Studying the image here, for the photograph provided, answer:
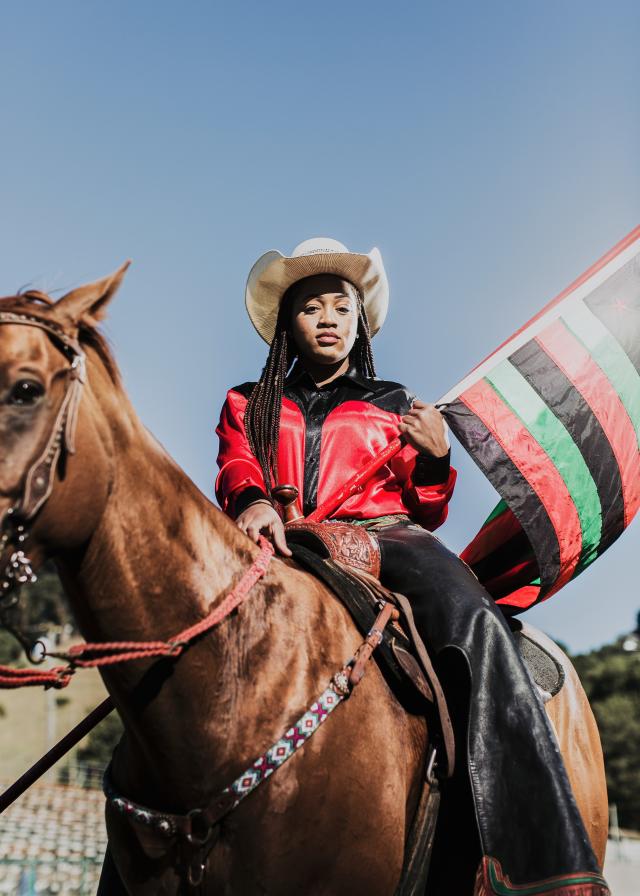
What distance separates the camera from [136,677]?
2.79m

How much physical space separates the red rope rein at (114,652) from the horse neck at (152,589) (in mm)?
37

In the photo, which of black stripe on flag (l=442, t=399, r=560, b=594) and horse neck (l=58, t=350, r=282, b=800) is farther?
black stripe on flag (l=442, t=399, r=560, b=594)

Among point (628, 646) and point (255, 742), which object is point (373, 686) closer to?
point (255, 742)

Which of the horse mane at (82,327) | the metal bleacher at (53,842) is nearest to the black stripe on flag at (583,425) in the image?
the horse mane at (82,327)

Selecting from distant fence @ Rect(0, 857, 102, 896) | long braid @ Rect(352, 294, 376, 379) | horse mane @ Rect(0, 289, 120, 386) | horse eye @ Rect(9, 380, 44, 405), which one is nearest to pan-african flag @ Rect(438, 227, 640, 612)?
long braid @ Rect(352, 294, 376, 379)

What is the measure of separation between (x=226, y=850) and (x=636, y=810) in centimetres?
5345

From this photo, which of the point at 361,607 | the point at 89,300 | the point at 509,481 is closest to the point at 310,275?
the point at 509,481

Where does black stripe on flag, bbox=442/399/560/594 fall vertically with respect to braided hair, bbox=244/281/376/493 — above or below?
below

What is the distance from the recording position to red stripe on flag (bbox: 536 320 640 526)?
16.2 ft

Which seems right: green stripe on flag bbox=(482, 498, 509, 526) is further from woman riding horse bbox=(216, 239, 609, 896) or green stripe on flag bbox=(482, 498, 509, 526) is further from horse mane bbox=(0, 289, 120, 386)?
horse mane bbox=(0, 289, 120, 386)

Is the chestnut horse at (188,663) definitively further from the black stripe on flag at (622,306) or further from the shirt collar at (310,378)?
the black stripe on flag at (622,306)

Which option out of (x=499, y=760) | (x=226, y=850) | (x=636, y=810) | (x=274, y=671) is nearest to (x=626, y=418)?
(x=499, y=760)

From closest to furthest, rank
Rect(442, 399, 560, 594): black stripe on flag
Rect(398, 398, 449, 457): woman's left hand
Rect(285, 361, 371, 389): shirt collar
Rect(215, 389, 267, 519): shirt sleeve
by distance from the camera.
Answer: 1. Rect(215, 389, 267, 519): shirt sleeve
2. Rect(398, 398, 449, 457): woman's left hand
3. Rect(442, 399, 560, 594): black stripe on flag
4. Rect(285, 361, 371, 389): shirt collar

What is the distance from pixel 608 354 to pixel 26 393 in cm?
362
